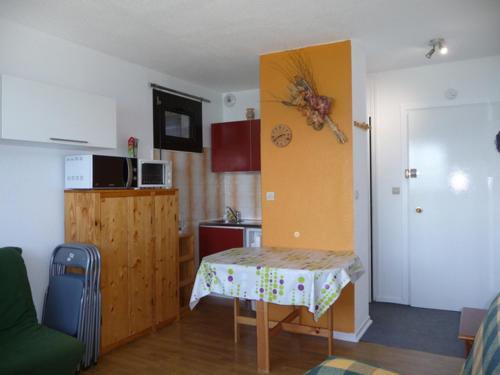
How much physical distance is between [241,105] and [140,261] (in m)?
2.51

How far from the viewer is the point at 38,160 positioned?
3119 mm

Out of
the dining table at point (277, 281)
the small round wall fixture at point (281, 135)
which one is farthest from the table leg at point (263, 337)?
the small round wall fixture at point (281, 135)

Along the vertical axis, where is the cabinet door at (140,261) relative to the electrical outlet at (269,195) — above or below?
below

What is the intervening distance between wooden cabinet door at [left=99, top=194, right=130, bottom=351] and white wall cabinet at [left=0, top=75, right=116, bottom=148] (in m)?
0.54

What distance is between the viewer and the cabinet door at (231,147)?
483 cm

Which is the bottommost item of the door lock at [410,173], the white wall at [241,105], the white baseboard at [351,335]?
the white baseboard at [351,335]

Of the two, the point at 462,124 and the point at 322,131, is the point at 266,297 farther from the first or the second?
the point at 462,124

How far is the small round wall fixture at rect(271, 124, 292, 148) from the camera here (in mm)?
3637

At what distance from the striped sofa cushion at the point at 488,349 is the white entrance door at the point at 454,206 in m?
2.65

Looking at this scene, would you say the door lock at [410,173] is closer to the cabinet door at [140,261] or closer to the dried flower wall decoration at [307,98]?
the dried flower wall decoration at [307,98]

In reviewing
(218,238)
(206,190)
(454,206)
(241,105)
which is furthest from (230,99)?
(454,206)

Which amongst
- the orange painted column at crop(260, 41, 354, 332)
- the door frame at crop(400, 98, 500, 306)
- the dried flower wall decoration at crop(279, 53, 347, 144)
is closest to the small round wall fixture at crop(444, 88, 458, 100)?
the door frame at crop(400, 98, 500, 306)

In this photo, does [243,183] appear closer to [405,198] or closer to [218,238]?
[218,238]

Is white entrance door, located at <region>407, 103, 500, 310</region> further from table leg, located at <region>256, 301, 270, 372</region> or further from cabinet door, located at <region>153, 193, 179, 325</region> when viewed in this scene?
cabinet door, located at <region>153, 193, 179, 325</region>
